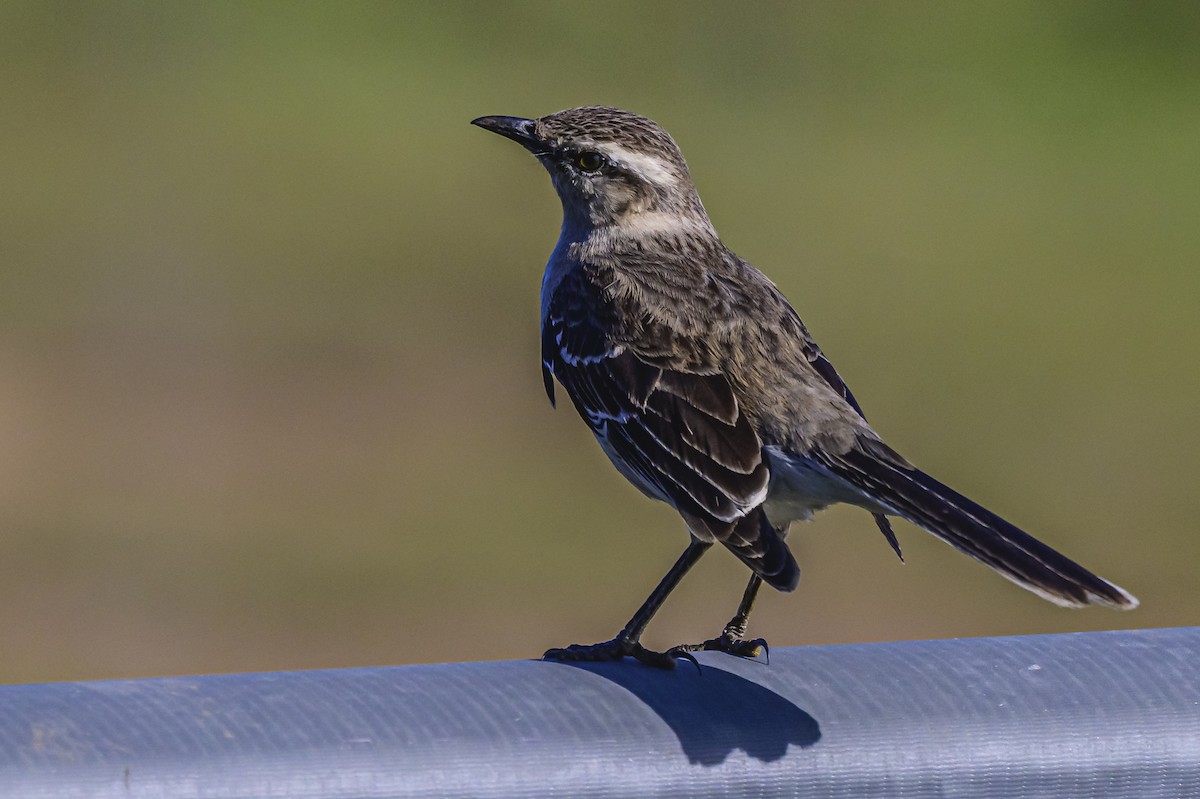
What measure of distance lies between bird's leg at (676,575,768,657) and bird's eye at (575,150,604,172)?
1.81m

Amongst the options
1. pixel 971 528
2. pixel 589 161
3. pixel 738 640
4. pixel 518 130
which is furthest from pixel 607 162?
pixel 971 528

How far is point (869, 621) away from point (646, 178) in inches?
377

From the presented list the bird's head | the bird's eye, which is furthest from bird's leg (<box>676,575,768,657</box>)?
the bird's eye

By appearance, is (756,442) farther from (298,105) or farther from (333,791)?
(298,105)

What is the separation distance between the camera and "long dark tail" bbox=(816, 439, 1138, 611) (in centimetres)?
396

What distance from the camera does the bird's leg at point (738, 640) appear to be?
17.9 feet

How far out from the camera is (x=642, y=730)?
3.30 metres

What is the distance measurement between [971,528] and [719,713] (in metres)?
1.27

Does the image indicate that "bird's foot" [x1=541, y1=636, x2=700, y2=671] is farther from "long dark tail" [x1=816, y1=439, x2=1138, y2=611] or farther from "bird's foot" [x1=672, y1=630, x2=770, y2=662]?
"long dark tail" [x1=816, y1=439, x2=1138, y2=611]

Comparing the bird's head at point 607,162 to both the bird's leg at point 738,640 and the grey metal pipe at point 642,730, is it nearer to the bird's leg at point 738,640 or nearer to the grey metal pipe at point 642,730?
the bird's leg at point 738,640

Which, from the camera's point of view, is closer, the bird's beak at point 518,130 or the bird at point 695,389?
the bird at point 695,389

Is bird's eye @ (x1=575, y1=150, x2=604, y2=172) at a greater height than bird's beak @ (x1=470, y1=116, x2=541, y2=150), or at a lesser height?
lesser

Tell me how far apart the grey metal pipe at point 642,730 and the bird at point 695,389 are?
0.59m

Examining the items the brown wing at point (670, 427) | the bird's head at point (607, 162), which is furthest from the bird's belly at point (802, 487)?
the bird's head at point (607, 162)
